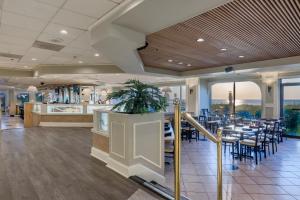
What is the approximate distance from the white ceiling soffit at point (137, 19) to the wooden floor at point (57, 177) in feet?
8.17

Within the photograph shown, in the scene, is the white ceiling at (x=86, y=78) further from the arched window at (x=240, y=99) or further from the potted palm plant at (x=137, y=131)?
the potted palm plant at (x=137, y=131)

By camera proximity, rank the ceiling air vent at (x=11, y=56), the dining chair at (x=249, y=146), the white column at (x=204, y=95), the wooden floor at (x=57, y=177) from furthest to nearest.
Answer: the white column at (x=204, y=95) → the ceiling air vent at (x=11, y=56) → the dining chair at (x=249, y=146) → the wooden floor at (x=57, y=177)

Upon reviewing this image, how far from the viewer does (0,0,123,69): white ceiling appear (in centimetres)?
305

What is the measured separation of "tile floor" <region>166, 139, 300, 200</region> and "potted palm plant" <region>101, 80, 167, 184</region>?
79 centimetres

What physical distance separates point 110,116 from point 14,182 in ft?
6.28

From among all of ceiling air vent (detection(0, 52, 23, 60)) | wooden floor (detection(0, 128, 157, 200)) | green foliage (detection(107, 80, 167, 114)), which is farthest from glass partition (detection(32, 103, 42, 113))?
green foliage (detection(107, 80, 167, 114))

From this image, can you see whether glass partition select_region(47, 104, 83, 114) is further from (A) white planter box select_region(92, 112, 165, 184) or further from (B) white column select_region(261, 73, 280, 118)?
(B) white column select_region(261, 73, 280, 118)

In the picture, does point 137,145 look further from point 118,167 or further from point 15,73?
point 15,73

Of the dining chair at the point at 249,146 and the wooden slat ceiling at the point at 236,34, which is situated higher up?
the wooden slat ceiling at the point at 236,34

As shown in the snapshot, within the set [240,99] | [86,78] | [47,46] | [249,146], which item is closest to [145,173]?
[249,146]

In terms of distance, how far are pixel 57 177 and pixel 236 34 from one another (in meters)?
4.54

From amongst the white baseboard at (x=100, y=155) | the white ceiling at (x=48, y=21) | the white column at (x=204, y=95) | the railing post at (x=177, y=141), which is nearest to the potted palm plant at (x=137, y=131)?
the white baseboard at (x=100, y=155)

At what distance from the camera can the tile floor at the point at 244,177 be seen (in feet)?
12.1

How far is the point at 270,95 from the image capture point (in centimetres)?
968
